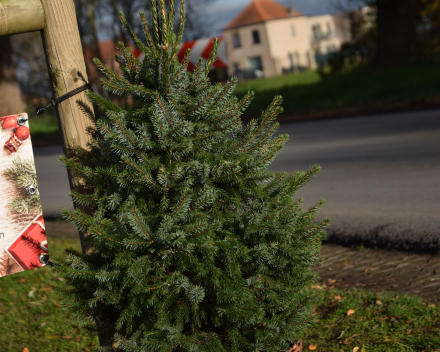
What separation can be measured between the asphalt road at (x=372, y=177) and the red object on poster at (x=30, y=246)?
368 centimetres

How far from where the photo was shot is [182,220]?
257 cm

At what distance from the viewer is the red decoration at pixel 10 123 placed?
2.80 metres

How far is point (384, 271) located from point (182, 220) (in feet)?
9.14

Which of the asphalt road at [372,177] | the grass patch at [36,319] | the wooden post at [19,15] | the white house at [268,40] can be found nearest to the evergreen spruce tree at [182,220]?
the wooden post at [19,15]

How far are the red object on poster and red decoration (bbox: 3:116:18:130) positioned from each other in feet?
1.85

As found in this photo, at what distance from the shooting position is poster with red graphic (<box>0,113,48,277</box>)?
2.80 meters

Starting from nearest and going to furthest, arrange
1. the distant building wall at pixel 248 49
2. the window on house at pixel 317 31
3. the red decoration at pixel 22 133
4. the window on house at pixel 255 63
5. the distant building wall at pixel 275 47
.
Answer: the red decoration at pixel 22 133 → the distant building wall at pixel 275 47 → the distant building wall at pixel 248 49 → the window on house at pixel 255 63 → the window on house at pixel 317 31

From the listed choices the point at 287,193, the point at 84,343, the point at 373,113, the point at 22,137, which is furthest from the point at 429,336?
the point at 373,113

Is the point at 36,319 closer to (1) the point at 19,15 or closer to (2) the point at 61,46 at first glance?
(2) the point at 61,46

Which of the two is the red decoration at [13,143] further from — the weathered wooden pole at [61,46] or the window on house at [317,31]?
the window on house at [317,31]

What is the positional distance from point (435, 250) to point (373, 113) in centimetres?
1044

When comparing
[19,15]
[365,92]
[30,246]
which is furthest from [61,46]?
[365,92]

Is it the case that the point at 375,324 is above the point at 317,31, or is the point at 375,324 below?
below

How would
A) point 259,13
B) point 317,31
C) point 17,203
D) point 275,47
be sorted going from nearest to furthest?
1. point 17,203
2. point 259,13
3. point 275,47
4. point 317,31
